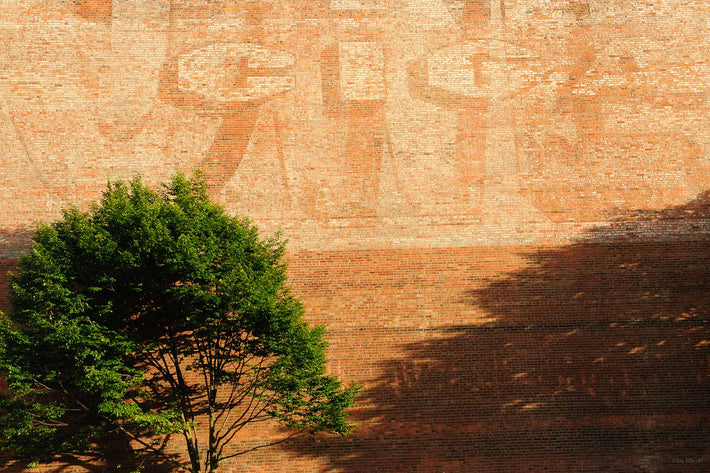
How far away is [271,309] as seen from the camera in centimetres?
1082

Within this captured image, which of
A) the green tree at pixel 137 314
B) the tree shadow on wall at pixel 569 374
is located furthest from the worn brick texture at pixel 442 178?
the green tree at pixel 137 314

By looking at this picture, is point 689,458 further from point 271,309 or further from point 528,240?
point 271,309

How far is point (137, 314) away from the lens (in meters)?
11.7

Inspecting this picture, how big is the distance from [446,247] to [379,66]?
5491mm

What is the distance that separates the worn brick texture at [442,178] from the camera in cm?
1355

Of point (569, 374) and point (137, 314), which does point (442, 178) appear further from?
point (137, 314)

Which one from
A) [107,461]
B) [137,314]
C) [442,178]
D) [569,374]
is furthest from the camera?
[442,178]

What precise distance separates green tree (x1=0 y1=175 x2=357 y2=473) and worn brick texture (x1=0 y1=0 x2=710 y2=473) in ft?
8.37

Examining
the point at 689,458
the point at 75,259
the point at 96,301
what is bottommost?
the point at 689,458

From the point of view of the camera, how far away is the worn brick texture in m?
13.5

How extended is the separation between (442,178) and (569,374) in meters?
5.98

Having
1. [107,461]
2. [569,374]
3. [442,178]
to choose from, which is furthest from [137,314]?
[569,374]

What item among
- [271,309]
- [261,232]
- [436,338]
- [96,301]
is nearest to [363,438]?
[436,338]

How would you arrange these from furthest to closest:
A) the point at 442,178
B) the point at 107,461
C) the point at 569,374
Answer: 1. the point at 442,178
2. the point at 569,374
3. the point at 107,461
